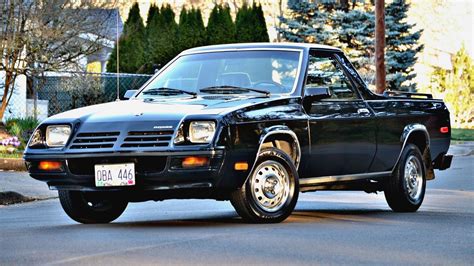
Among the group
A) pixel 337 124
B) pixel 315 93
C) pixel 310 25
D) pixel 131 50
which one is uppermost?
pixel 310 25

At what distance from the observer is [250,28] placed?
4078 centimetres

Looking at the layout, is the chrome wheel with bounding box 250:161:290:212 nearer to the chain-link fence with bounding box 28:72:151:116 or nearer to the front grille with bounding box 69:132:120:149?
the front grille with bounding box 69:132:120:149

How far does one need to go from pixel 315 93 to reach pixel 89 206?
2.35 meters

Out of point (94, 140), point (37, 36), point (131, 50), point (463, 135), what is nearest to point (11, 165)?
point (37, 36)

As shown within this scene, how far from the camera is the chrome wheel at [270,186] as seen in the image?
11609 mm

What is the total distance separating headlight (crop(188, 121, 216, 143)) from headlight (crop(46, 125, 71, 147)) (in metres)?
1.15

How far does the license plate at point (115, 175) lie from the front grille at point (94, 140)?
196 mm

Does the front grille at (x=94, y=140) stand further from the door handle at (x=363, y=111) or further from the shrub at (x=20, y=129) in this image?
the shrub at (x=20, y=129)

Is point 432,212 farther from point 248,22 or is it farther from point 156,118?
point 248,22

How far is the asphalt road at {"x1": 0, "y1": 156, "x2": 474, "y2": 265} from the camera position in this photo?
909cm

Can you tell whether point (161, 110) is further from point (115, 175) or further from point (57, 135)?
point (57, 135)

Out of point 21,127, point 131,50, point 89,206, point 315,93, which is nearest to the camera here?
point 89,206

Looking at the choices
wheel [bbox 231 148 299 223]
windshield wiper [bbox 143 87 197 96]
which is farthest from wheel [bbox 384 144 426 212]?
windshield wiper [bbox 143 87 197 96]

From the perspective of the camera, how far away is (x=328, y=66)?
1343cm
